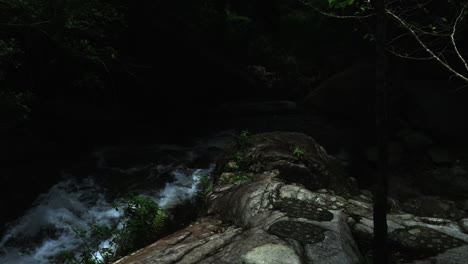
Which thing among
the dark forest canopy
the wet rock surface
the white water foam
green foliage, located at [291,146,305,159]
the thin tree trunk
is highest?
the dark forest canopy

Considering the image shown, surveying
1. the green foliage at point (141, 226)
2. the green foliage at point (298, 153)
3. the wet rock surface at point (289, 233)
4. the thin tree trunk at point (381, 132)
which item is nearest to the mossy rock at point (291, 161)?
the green foliage at point (298, 153)

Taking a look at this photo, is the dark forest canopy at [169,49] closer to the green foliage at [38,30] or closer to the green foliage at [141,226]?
the green foliage at [38,30]

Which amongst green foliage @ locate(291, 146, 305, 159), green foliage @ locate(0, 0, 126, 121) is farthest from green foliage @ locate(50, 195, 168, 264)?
green foliage @ locate(291, 146, 305, 159)

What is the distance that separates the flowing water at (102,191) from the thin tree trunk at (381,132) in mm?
5237

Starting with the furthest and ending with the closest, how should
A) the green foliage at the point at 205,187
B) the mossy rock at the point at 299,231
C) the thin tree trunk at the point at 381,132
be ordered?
the green foliage at the point at 205,187
the mossy rock at the point at 299,231
the thin tree trunk at the point at 381,132

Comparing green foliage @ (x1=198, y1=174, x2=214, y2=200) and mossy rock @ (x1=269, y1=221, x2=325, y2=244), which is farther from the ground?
mossy rock @ (x1=269, y1=221, x2=325, y2=244)

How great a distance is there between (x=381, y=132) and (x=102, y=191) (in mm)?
7614

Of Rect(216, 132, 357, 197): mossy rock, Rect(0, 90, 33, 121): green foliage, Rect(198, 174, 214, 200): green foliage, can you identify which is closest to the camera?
Rect(0, 90, 33, 121): green foliage

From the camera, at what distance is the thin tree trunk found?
2.81 meters

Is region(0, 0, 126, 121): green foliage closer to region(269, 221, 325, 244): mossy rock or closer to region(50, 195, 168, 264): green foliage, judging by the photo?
region(50, 195, 168, 264): green foliage

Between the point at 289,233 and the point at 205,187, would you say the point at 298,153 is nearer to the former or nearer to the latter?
the point at 205,187

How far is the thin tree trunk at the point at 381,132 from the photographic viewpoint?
9.23 ft

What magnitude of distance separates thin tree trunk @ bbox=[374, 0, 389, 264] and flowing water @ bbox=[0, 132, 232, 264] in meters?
5.24

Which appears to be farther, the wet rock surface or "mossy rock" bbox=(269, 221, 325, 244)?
"mossy rock" bbox=(269, 221, 325, 244)
